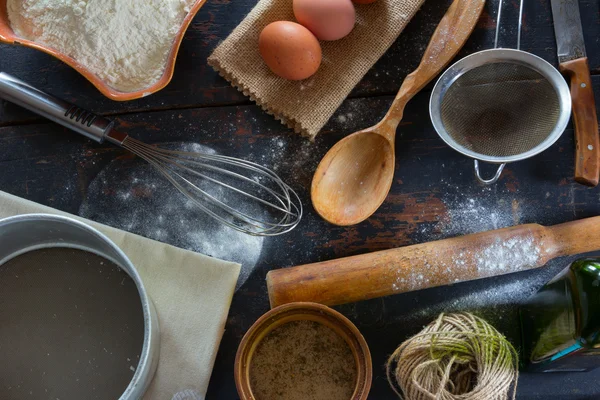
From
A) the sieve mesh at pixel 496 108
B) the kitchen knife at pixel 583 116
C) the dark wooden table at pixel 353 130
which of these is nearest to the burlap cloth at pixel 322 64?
the dark wooden table at pixel 353 130

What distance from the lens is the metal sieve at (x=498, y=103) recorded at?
0.92 m

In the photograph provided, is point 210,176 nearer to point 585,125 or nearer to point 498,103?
point 498,103

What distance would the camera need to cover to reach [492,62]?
3.07ft

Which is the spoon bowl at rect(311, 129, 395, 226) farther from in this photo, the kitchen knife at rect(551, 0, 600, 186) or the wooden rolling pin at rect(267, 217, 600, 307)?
the kitchen knife at rect(551, 0, 600, 186)

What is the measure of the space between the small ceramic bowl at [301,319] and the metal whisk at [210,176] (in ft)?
0.53

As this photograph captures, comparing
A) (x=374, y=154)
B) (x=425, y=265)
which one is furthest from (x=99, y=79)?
(x=425, y=265)

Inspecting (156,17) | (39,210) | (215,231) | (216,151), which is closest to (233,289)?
(215,231)

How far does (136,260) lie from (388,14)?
1.85 ft

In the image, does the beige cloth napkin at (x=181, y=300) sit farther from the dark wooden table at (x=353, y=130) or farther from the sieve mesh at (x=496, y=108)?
the sieve mesh at (x=496, y=108)

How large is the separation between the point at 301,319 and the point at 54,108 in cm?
51

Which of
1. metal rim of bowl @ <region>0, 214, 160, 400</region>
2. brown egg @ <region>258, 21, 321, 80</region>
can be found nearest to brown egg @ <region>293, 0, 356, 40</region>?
brown egg @ <region>258, 21, 321, 80</region>

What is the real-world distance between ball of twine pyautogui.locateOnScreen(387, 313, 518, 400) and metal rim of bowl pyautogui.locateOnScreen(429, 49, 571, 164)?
26 centimetres

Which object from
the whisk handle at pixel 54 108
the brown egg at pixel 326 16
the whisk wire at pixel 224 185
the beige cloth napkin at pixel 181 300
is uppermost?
the brown egg at pixel 326 16

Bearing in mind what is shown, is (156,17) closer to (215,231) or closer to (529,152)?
(215,231)
